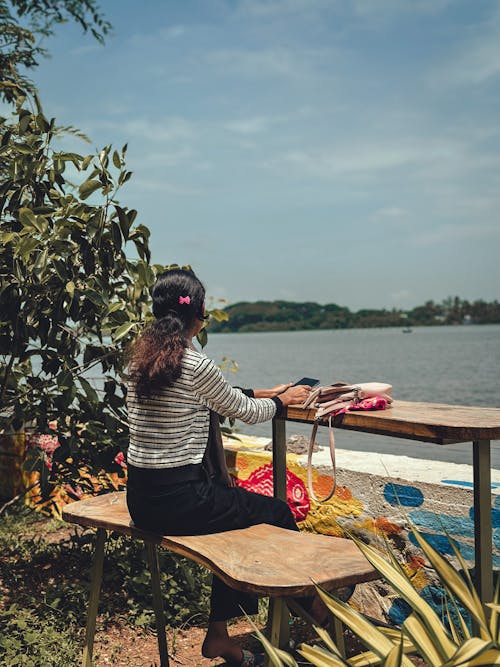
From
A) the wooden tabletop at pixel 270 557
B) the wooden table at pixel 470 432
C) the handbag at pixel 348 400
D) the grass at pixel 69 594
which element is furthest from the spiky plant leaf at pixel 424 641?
the grass at pixel 69 594

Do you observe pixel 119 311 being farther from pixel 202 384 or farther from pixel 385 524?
pixel 385 524

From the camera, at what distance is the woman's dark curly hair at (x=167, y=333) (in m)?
2.84

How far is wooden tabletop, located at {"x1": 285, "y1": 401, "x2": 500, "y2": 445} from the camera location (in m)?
2.43

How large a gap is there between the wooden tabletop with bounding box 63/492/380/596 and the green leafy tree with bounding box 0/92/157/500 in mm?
1180

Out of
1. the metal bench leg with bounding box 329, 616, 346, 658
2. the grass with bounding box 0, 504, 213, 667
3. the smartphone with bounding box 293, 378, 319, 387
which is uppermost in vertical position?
the smartphone with bounding box 293, 378, 319, 387

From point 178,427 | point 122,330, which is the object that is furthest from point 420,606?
point 122,330

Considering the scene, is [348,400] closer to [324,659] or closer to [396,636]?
[396,636]

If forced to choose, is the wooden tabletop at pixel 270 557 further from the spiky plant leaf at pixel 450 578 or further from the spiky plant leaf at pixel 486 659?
the spiky plant leaf at pixel 486 659

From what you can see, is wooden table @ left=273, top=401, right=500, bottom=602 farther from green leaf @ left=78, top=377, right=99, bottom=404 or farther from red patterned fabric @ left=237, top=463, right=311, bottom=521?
green leaf @ left=78, top=377, right=99, bottom=404

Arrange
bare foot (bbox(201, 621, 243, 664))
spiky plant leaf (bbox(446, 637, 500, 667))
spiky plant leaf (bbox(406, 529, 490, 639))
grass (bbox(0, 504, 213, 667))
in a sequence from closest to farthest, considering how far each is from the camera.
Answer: spiky plant leaf (bbox(446, 637, 500, 667)) < spiky plant leaf (bbox(406, 529, 490, 639)) < bare foot (bbox(201, 621, 243, 664)) < grass (bbox(0, 504, 213, 667))

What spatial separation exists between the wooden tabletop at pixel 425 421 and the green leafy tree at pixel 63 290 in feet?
4.30

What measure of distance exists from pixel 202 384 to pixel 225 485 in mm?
467

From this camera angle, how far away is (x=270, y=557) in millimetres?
2453

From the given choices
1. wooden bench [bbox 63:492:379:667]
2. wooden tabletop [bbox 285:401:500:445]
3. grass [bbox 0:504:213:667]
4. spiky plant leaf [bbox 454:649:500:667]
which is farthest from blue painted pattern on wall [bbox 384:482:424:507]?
spiky plant leaf [bbox 454:649:500:667]
